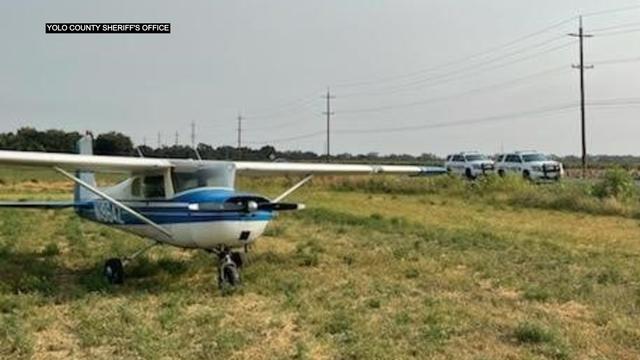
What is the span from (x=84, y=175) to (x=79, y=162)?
4274 millimetres

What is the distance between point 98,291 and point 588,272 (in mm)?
7906

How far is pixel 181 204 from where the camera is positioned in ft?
36.7

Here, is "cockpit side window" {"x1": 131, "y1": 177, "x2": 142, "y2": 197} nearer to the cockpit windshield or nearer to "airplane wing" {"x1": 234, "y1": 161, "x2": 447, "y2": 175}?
the cockpit windshield

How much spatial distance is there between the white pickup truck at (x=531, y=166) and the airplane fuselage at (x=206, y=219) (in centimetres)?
3710

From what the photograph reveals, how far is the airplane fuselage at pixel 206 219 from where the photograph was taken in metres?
10.5

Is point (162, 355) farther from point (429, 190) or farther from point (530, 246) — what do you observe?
point (429, 190)

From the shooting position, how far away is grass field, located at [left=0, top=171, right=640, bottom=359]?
740cm

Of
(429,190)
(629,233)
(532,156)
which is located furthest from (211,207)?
(532,156)

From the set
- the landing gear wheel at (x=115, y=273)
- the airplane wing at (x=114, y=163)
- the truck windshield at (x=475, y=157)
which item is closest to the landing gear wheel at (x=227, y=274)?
the airplane wing at (x=114, y=163)

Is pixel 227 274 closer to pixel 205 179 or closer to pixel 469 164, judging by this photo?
pixel 205 179

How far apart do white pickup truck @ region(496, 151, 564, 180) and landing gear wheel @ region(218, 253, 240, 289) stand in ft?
123

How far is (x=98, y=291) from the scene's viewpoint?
10.7 metres

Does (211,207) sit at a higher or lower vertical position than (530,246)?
higher

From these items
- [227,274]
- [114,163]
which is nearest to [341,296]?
[227,274]
